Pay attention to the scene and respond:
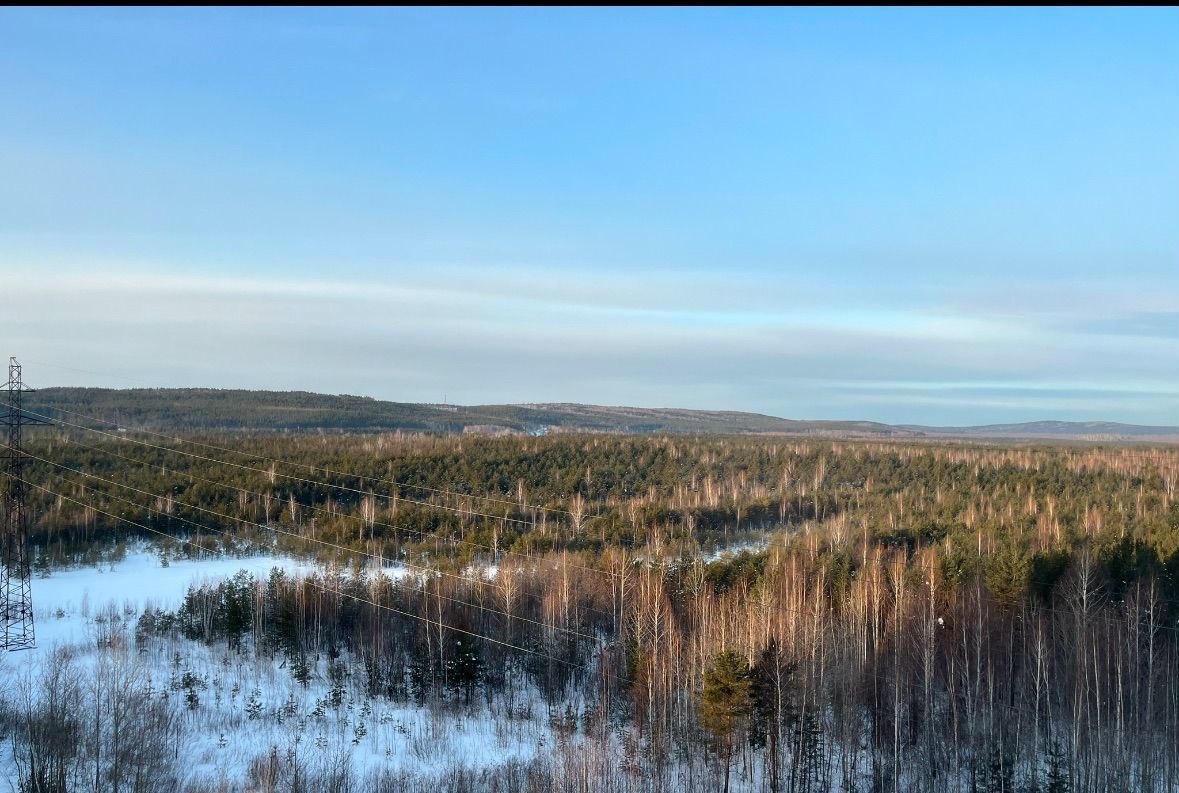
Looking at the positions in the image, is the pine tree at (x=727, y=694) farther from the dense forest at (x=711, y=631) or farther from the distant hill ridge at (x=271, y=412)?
the distant hill ridge at (x=271, y=412)

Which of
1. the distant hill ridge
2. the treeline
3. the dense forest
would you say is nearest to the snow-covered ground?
the dense forest

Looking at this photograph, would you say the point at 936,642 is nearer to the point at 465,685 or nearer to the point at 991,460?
the point at 465,685

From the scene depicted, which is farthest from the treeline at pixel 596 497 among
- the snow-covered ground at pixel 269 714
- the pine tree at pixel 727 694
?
the pine tree at pixel 727 694

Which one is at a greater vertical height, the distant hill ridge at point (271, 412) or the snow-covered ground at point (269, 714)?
the distant hill ridge at point (271, 412)

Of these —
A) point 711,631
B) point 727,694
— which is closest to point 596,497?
point 711,631

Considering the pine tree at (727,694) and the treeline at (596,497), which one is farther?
the treeline at (596,497)

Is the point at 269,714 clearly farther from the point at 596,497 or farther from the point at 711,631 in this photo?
the point at 596,497
